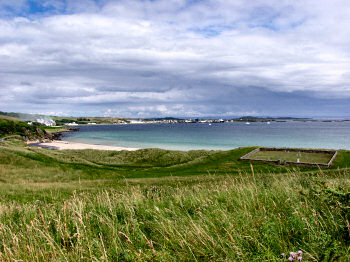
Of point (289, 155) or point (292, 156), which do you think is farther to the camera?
point (289, 155)

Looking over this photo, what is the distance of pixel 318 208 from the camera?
4152 mm

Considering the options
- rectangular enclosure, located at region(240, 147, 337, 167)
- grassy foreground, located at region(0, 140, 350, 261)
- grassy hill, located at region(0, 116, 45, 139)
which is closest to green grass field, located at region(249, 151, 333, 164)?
rectangular enclosure, located at region(240, 147, 337, 167)

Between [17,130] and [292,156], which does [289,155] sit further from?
[17,130]

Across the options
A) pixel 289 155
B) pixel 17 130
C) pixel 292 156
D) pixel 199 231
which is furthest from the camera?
pixel 17 130

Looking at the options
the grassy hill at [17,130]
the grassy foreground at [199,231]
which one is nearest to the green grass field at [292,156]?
the grassy foreground at [199,231]

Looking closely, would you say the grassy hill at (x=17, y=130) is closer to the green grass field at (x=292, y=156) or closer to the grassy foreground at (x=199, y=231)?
the green grass field at (x=292, y=156)

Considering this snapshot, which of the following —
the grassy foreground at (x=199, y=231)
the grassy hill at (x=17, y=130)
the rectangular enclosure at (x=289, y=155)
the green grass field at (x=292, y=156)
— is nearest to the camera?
the grassy foreground at (x=199, y=231)

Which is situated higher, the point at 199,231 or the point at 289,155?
the point at 199,231

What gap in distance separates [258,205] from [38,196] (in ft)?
42.2

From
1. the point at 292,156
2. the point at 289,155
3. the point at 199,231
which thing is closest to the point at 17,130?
the point at 289,155

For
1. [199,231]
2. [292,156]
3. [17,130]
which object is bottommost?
[292,156]

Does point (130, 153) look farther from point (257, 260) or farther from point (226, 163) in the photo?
point (257, 260)

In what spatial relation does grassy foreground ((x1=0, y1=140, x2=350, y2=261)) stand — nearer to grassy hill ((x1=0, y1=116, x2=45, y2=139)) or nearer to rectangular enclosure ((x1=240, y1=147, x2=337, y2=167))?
rectangular enclosure ((x1=240, y1=147, x2=337, y2=167))

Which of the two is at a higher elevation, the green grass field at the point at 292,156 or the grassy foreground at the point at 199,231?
the grassy foreground at the point at 199,231
